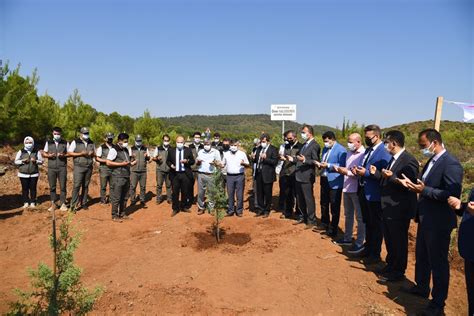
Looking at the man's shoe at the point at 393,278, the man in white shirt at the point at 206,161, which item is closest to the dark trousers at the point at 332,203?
the man's shoe at the point at 393,278

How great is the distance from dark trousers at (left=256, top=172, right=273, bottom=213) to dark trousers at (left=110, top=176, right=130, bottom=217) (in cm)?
341

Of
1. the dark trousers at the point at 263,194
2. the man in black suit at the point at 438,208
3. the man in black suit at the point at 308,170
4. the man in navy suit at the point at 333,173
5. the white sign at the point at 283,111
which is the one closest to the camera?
the man in black suit at the point at 438,208

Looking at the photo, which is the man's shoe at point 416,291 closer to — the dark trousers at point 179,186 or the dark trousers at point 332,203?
the dark trousers at point 332,203

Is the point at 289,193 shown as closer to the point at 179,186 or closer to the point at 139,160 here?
the point at 179,186

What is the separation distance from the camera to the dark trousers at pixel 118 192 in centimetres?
795

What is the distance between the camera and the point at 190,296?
4.18 metres

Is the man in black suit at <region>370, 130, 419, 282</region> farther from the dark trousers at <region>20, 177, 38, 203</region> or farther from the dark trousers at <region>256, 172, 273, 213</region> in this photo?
the dark trousers at <region>20, 177, 38, 203</region>

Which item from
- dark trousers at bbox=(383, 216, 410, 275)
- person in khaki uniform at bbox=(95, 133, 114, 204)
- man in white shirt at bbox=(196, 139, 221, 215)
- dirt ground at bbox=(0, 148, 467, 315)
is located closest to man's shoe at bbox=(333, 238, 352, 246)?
dirt ground at bbox=(0, 148, 467, 315)

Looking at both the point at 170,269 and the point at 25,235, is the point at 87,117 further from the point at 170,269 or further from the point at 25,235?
the point at 170,269

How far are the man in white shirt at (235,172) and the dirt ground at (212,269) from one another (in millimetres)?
435

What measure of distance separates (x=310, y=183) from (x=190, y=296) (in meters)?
3.74

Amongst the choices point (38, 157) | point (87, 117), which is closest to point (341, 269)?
point (38, 157)

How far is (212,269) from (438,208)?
10.8 feet

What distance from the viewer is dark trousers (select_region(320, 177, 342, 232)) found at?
20.7 ft
